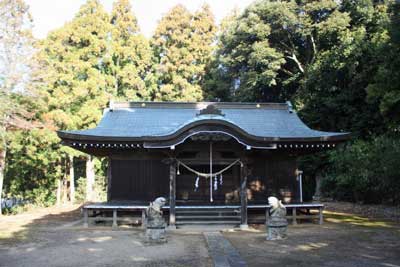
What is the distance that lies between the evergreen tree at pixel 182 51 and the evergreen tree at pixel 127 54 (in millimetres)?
1840

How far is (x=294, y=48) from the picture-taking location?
79.3 feet

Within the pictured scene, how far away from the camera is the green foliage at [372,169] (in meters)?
12.5

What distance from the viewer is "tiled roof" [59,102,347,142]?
13.3m

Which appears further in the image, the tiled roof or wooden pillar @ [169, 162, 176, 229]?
the tiled roof

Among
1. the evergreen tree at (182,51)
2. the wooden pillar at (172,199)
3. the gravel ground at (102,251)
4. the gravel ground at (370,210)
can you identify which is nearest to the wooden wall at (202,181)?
the wooden pillar at (172,199)

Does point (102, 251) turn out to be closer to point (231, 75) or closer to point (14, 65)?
point (14, 65)

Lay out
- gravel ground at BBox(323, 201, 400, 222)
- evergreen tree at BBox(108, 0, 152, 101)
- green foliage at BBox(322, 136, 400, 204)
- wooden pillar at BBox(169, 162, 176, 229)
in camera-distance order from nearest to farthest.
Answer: wooden pillar at BBox(169, 162, 176, 229), green foliage at BBox(322, 136, 400, 204), gravel ground at BBox(323, 201, 400, 222), evergreen tree at BBox(108, 0, 152, 101)

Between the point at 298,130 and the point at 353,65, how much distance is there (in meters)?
8.03

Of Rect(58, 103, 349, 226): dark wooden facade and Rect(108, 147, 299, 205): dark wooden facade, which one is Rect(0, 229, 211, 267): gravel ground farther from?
Rect(108, 147, 299, 205): dark wooden facade

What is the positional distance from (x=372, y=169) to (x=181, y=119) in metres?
7.71

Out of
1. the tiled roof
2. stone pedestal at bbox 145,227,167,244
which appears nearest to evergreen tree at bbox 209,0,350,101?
the tiled roof

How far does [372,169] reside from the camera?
1375 centimetres

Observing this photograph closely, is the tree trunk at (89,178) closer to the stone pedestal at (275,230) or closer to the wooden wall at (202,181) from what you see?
the wooden wall at (202,181)

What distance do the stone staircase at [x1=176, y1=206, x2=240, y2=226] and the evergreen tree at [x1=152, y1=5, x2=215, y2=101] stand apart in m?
14.9
